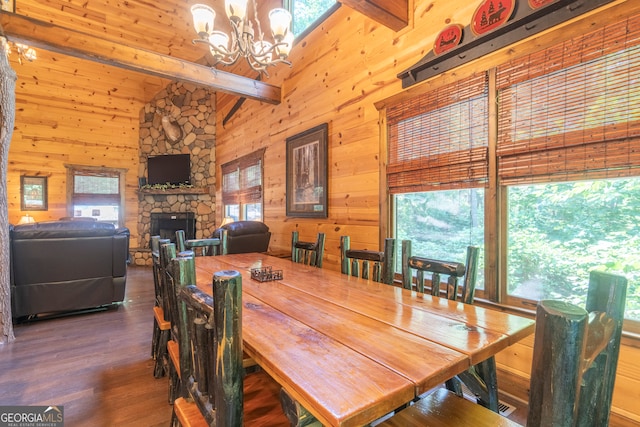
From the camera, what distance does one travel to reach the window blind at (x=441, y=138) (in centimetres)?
211

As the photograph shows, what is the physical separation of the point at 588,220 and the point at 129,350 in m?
3.44

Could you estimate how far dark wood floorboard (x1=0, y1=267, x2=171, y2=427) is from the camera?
1.80m

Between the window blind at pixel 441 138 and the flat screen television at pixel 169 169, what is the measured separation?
583cm

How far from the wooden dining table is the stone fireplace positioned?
6.15 m

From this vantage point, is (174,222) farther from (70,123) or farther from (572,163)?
(572,163)

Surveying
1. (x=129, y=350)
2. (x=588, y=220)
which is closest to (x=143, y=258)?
(x=129, y=350)

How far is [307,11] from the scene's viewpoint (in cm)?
413

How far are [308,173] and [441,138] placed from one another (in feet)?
6.01

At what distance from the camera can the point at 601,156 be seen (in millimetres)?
1570

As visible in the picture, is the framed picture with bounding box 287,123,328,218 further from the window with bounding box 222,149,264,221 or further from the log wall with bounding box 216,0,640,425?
the window with bounding box 222,149,264,221

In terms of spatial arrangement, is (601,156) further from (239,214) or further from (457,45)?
(239,214)

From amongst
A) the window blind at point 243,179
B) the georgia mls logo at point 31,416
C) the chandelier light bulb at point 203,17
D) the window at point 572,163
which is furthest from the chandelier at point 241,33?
the georgia mls logo at point 31,416

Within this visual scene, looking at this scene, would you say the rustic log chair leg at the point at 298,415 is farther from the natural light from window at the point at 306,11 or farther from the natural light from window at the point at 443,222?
the natural light from window at the point at 306,11

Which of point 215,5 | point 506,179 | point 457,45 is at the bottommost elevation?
point 506,179
